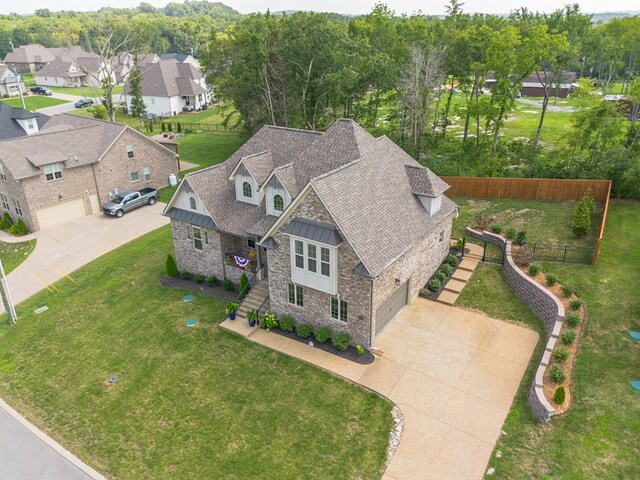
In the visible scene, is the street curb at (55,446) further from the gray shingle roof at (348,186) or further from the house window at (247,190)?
the house window at (247,190)

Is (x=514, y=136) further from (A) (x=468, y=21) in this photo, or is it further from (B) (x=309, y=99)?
(B) (x=309, y=99)

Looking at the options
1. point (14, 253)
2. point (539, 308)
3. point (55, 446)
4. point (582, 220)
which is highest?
point (582, 220)

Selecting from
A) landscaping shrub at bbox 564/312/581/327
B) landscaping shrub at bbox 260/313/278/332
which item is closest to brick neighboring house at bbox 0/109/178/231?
landscaping shrub at bbox 260/313/278/332

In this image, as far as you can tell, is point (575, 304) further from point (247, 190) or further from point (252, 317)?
point (247, 190)

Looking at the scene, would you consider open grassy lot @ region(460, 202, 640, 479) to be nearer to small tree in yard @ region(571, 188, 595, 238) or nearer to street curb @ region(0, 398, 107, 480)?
small tree in yard @ region(571, 188, 595, 238)

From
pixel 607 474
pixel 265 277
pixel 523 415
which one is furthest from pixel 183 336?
pixel 607 474

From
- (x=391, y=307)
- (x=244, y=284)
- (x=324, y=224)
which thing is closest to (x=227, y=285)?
(x=244, y=284)
